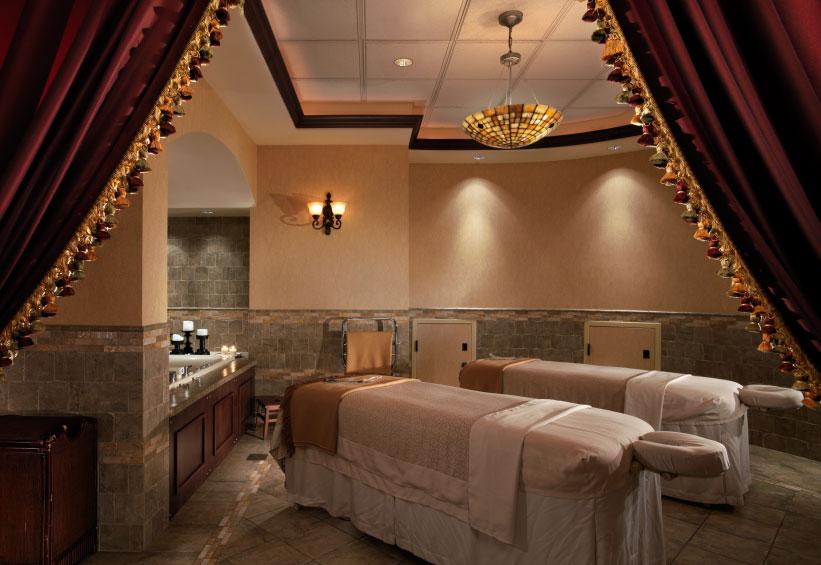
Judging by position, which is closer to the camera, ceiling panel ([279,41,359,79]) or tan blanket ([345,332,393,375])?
ceiling panel ([279,41,359,79])

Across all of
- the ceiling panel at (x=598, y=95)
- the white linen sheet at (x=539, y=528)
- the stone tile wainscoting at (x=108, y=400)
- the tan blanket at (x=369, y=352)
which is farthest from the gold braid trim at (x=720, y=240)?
the tan blanket at (x=369, y=352)

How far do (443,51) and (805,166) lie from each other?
3.45 metres

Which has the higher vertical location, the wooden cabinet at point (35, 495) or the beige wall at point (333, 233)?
the beige wall at point (333, 233)

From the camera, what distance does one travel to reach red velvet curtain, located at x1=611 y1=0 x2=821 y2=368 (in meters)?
0.83

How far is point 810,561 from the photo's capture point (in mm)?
2674

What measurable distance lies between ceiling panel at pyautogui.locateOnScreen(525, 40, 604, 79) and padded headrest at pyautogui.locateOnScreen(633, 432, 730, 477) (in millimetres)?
2990

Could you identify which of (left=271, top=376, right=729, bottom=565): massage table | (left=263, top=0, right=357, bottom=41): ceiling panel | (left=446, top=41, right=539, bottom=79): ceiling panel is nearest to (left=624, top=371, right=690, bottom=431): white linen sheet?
(left=271, top=376, right=729, bottom=565): massage table

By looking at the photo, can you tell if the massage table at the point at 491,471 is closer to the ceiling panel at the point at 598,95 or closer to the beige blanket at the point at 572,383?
the beige blanket at the point at 572,383

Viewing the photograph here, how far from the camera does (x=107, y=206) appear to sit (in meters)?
1.12

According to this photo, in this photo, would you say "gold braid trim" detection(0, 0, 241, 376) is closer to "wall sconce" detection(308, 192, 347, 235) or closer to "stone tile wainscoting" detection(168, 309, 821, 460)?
"wall sconce" detection(308, 192, 347, 235)

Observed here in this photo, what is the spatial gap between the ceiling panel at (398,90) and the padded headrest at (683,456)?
3.55m

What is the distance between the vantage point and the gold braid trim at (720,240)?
0.96m

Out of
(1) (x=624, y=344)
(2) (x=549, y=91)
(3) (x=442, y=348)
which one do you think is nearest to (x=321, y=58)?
(2) (x=549, y=91)

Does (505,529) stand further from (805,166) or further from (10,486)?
(10,486)
